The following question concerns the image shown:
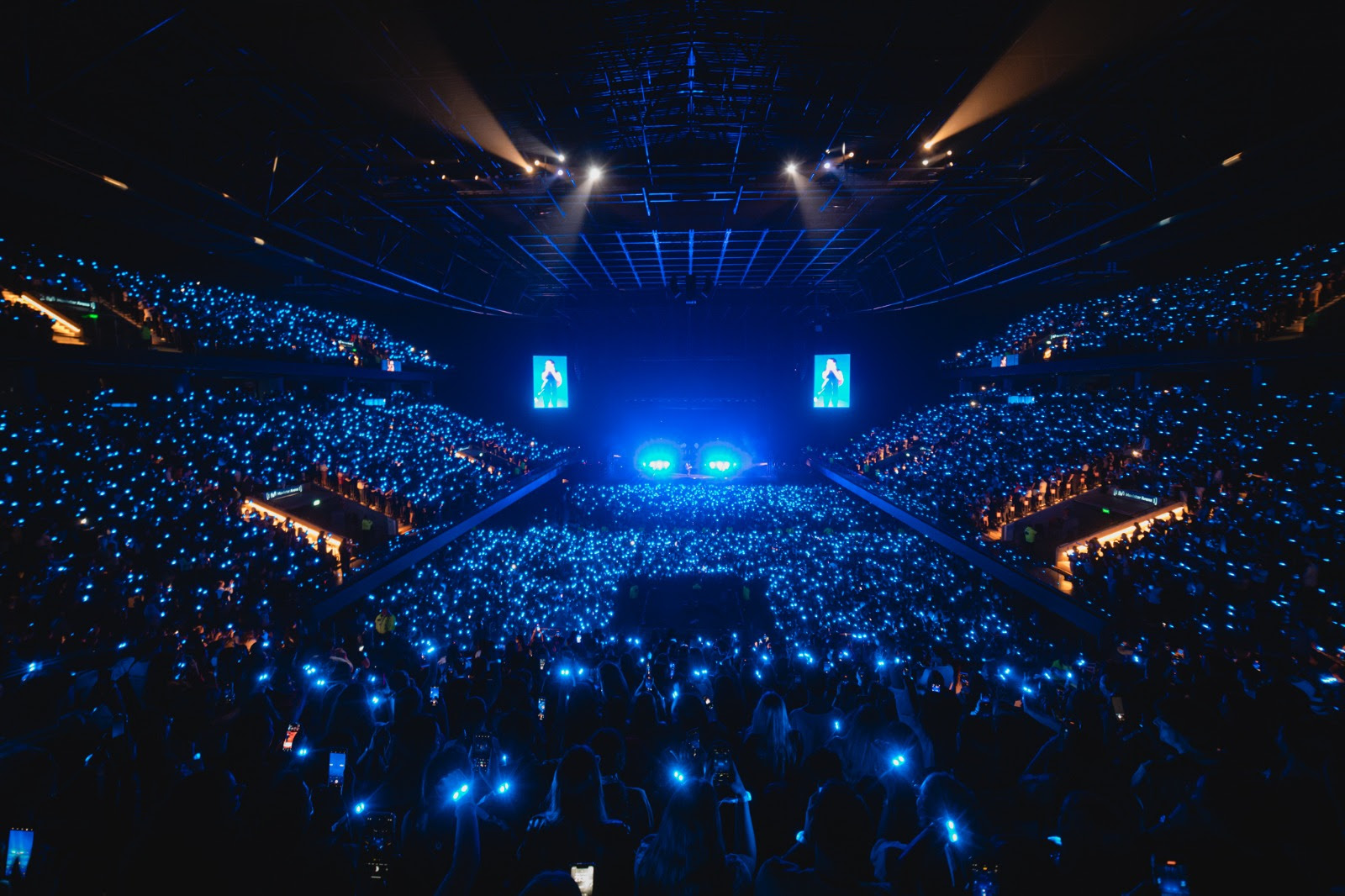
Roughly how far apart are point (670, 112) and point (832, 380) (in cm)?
1472

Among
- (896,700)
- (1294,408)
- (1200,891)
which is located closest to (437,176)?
(896,700)

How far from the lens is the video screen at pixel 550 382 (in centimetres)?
2223

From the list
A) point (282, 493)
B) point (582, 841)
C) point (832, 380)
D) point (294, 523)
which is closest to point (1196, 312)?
point (832, 380)

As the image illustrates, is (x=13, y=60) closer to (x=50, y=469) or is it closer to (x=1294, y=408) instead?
(x=50, y=469)

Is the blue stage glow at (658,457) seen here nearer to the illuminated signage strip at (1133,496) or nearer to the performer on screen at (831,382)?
the performer on screen at (831,382)

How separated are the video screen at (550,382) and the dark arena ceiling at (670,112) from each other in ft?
34.8

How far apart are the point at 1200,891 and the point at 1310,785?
998 millimetres

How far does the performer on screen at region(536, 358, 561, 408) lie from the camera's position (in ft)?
73.2

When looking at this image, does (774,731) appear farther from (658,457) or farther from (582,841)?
(658,457)

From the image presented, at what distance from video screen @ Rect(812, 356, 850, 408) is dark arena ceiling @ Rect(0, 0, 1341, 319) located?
10074 millimetres

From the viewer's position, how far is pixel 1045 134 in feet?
27.7

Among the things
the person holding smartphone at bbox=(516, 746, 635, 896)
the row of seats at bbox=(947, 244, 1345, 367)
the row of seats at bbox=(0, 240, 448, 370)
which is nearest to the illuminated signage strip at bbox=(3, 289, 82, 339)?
the row of seats at bbox=(0, 240, 448, 370)

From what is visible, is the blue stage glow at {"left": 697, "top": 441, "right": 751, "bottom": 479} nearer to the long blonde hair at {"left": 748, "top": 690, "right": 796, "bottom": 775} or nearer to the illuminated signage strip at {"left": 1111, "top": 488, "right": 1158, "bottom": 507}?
the illuminated signage strip at {"left": 1111, "top": 488, "right": 1158, "bottom": 507}

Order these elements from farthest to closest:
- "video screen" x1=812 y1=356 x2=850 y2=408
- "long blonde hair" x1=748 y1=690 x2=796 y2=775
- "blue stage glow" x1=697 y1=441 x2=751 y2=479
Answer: "blue stage glow" x1=697 y1=441 x2=751 y2=479
"video screen" x1=812 y1=356 x2=850 y2=408
"long blonde hair" x1=748 y1=690 x2=796 y2=775
